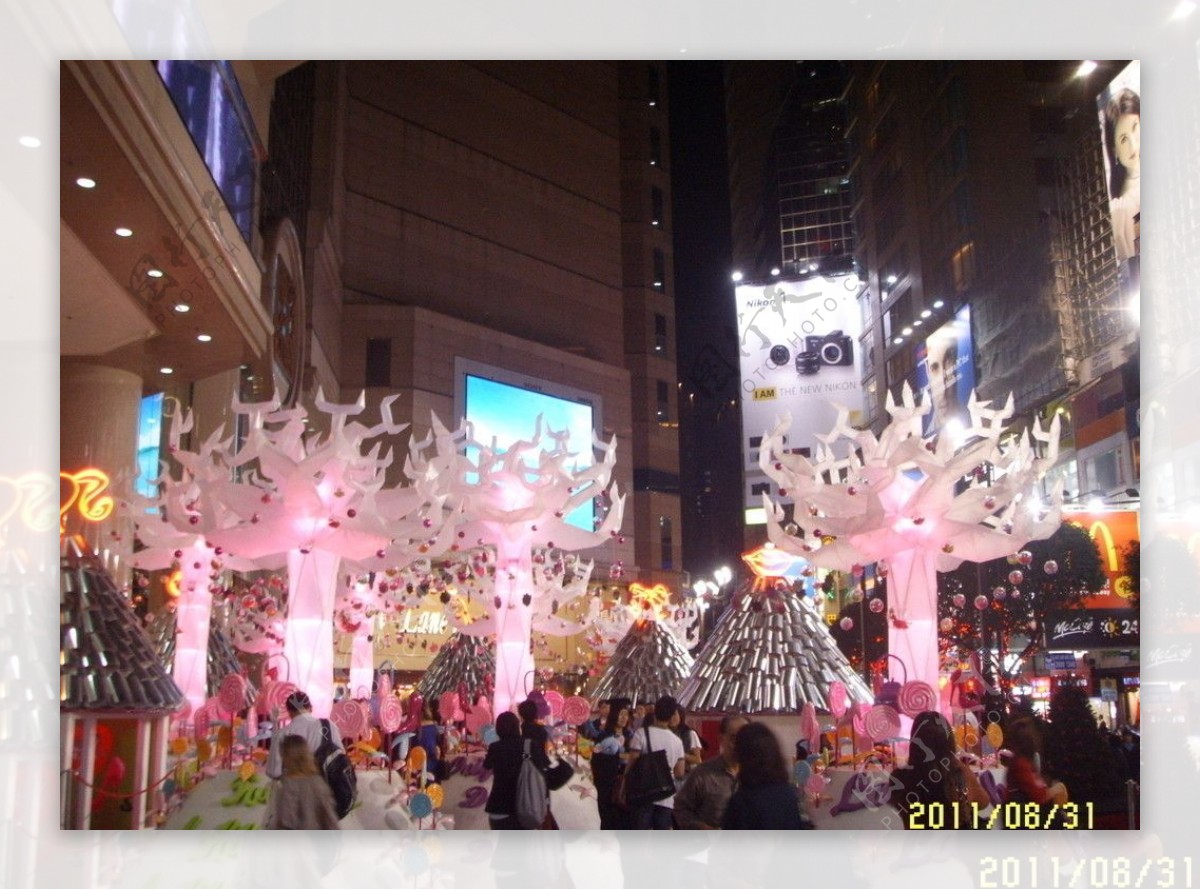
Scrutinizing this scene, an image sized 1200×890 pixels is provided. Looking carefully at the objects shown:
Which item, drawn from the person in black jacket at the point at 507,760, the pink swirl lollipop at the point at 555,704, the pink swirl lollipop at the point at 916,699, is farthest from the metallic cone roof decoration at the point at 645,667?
the person in black jacket at the point at 507,760

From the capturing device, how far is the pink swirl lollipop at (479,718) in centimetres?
711

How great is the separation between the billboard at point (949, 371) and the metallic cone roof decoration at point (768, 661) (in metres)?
1.64

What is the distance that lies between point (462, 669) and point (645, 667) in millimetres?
1461

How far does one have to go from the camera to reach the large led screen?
9.48 meters

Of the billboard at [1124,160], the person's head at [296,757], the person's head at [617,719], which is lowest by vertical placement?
the person's head at [296,757]

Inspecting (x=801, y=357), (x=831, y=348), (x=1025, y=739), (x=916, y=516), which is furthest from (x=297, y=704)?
(x=831, y=348)

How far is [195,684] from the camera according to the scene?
23.4 ft

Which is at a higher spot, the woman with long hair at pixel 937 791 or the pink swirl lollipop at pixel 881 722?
the pink swirl lollipop at pixel 881 722

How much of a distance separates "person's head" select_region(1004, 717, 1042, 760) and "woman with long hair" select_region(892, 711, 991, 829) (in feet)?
1.25

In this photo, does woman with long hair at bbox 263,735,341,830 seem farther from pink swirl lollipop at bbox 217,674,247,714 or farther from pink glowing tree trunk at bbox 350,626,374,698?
pink glowing tree trunk at bbox 350,626,374,698

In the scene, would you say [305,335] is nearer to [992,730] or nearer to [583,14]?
[583,14]

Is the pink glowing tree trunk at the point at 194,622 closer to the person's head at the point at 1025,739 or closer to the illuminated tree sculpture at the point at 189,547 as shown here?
the illuminated tree sculpture at the point at 189,547

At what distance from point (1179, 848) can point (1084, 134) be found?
12.3 feet

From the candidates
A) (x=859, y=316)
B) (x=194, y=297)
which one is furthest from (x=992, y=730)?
(x=194, y=297)
